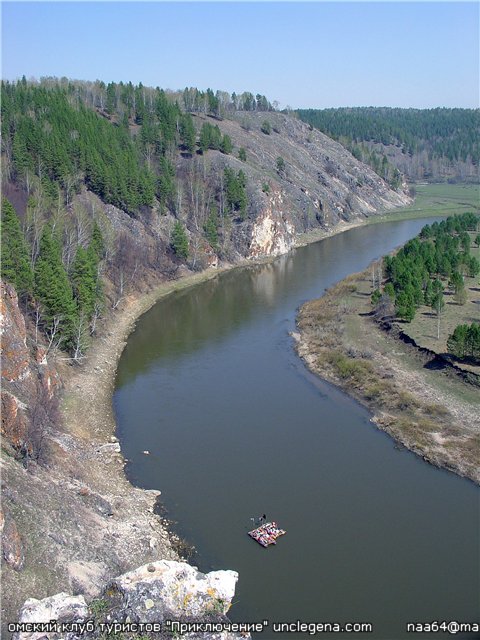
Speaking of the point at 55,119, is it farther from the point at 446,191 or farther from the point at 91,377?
the point at 446,191

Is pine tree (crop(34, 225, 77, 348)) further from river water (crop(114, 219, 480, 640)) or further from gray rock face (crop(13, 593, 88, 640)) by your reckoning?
gray rock face (crop(13, 593, 88, 640))

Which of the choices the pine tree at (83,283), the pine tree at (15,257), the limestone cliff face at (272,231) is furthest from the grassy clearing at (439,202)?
the pine tree at (15,257)

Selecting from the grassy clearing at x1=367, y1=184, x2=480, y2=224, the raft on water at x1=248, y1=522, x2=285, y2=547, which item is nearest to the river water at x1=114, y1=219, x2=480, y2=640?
the raft on water at x1=248, y1=522, x2=285, y2=547

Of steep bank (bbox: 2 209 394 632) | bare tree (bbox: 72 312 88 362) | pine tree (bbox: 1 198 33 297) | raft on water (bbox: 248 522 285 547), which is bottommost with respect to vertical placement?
raft on water (bbox: 248 522 285 547)

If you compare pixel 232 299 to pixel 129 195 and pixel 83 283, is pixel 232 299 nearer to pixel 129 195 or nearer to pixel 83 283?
pixel 129 195

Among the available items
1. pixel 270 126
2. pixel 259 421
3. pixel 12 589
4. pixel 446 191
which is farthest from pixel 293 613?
pixel 446 191

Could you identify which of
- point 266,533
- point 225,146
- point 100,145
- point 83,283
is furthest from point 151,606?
point 225,146
